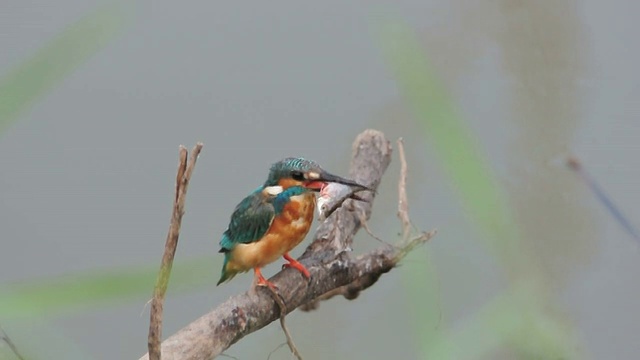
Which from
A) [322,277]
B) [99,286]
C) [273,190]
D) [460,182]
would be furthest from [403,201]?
[99,286]

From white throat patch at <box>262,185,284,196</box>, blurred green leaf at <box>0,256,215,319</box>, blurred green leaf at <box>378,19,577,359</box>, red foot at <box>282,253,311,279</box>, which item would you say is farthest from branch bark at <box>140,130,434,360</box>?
blurred green leaf at <box>0,256,215,319</box>

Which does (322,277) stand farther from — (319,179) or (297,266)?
(319,179)

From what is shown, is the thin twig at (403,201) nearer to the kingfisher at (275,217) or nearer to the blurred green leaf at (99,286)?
the kingfisher at (275,217)

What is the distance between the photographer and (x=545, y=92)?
3.51 feet

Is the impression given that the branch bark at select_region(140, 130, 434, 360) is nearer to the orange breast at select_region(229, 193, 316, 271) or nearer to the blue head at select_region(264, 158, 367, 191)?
the orange breast at select_region(229, 193, 316, 271)

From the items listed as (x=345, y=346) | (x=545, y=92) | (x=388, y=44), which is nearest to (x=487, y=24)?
(x=545, y=92)

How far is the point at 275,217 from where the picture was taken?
4.47ft

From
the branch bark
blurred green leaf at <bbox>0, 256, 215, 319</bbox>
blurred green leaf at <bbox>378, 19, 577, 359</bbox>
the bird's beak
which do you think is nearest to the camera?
blurred green leaf at <bbox>0, 256, 215, 319</bbox>

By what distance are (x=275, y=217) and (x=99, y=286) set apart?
854 millimetres

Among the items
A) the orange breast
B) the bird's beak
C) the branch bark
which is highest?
the bird's beak

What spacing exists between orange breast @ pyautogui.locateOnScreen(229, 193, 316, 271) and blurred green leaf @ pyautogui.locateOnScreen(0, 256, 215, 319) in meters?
0.81

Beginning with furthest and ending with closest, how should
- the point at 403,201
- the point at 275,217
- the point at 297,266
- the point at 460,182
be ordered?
1. the point at 403,201
2. the point at 297,266
3. the point at 275,217
4. the point at 460,182

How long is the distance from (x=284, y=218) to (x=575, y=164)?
74 centimetres

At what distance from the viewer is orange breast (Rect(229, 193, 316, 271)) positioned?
137 centimetres
